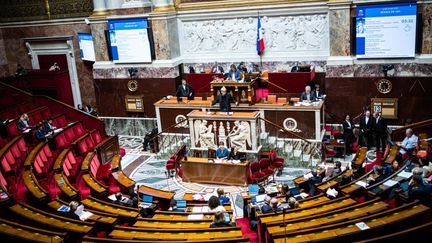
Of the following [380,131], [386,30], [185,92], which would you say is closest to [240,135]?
[185,92]

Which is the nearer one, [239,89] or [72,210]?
[72,210]

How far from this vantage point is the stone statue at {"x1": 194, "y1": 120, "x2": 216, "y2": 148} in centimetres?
1332

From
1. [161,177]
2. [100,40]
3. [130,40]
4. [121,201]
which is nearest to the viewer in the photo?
[121,201]

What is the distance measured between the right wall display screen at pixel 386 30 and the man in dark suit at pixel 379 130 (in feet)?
6.87

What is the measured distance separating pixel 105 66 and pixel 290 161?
8.60 metres

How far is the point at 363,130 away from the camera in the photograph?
13312mm

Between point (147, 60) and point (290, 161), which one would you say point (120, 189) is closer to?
point (290, 161)

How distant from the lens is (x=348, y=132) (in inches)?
528

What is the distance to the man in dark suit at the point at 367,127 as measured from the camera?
13.1 metres

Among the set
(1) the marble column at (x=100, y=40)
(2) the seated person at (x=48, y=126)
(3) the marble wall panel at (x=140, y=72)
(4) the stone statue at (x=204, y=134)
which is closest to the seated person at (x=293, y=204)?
(4) the stone statue at (x=204, y=134)

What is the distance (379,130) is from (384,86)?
1.70m

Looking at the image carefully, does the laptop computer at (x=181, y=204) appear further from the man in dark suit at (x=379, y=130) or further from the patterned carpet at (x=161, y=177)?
the man in dark suit at (x=379, y=130)

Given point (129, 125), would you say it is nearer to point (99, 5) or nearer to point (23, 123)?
point (23, 123)

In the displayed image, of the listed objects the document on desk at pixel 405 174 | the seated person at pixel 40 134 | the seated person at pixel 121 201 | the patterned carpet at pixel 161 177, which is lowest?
the patterned carpet at pixel 161 177
